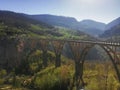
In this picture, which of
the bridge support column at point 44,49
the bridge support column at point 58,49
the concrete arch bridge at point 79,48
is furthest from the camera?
the bridge support column at point 44,49

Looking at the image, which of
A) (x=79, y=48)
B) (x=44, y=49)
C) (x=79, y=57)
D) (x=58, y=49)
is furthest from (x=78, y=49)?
(x=44, y=49)

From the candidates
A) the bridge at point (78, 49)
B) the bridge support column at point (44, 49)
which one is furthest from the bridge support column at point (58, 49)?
the bridge support column at point (44, 49)

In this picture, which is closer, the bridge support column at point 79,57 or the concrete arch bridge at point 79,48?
the concrete arch bridge at point 79,48

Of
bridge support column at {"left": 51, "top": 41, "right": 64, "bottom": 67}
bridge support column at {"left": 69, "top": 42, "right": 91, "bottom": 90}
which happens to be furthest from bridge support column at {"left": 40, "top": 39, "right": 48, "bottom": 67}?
bridge support column at {"left": 69, "top": 42, "right": 91, "bottom": 90}

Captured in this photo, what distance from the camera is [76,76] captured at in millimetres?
77750

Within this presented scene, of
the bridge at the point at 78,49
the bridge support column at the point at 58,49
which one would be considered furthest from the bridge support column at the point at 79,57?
the bridge support column at the point at 58,49

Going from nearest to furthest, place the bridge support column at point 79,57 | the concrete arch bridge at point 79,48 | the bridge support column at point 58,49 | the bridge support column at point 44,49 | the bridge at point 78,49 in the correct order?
1. the concrete arch bridge at point 79,48
2. the bridge at point 78,49
3. the bridge support column at point 79,57
4. the bridge support column at point 58,49
5. the bridge support column at point 44,49

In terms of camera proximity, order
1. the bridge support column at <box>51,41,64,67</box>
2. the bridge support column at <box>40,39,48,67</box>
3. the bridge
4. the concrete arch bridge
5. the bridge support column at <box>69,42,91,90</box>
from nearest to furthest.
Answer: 1. the concrete arch bridge
2. the bridge
3. the bridge support column at <box>69,42,91,90</box>
4. the bridge support column at <box>51,41,64,67</box>
5. the bridge support column at <box>40,39,48,67</box>

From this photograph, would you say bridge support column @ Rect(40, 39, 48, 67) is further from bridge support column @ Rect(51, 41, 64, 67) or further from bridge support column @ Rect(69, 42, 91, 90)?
bridge support column @ Rect(69, 42, 91, 90)

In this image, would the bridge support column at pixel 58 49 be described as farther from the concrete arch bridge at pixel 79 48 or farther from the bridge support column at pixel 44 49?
the bridge support column at pixel 44 49

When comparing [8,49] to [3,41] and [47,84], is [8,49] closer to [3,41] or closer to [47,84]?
[3,41]

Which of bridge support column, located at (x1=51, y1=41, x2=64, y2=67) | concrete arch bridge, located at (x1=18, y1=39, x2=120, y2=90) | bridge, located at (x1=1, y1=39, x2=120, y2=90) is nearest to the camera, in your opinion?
concrete arch bridge, located at (x1=18, y1=39, x2=120, y2=90)

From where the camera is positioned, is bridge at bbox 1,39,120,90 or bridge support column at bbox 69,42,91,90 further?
bridge support column at bbox 69,42,91,90

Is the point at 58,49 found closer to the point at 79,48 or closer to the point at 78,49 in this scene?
the point at 78,49
